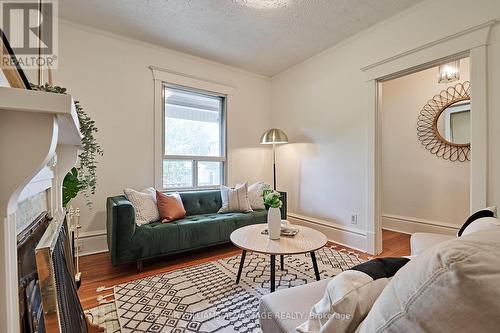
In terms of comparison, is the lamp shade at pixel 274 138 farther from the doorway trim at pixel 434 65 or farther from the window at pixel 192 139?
the doorway trim at pixel 434 65

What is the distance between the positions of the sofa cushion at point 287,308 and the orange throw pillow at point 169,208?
6.38 feet

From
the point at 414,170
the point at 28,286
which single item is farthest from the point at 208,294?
the point at 414,170

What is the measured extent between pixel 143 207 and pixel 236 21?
90.4 inches

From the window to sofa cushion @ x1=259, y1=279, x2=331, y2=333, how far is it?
2681 mm

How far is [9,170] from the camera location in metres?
0.59

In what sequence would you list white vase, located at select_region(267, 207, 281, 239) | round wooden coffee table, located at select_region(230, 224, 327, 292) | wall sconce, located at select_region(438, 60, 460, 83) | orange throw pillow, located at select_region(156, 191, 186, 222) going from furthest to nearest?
wall sconce, located at select_region(438, 60, 460, 83) → orange throw pillow, located at select_region(156, 191, 186, 222) → white vase, located at select_region(267, 207, 281, 239) → round wooden coffee table, located at select_region(230, 224, 327, 292)

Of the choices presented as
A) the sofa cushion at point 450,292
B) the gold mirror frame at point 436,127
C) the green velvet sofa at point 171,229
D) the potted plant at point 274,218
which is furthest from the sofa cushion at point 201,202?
the gold mirror frame at point 436,127

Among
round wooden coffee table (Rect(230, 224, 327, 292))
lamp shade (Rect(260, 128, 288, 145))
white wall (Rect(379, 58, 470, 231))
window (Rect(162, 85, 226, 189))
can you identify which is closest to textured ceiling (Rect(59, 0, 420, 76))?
window (Rect(162, 85, 226, 189))

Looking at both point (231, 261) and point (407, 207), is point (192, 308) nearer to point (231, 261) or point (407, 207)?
point (231, 261)

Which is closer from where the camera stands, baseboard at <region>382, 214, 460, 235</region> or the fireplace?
the fireplace

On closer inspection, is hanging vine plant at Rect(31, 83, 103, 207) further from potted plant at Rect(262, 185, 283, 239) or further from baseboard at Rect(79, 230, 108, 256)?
potted plant at Rect(262, 185, 283, 239)

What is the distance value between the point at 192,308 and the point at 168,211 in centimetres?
A: 122

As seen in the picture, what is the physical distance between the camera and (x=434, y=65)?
2.36 meters

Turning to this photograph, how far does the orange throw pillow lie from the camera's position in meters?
2.68
